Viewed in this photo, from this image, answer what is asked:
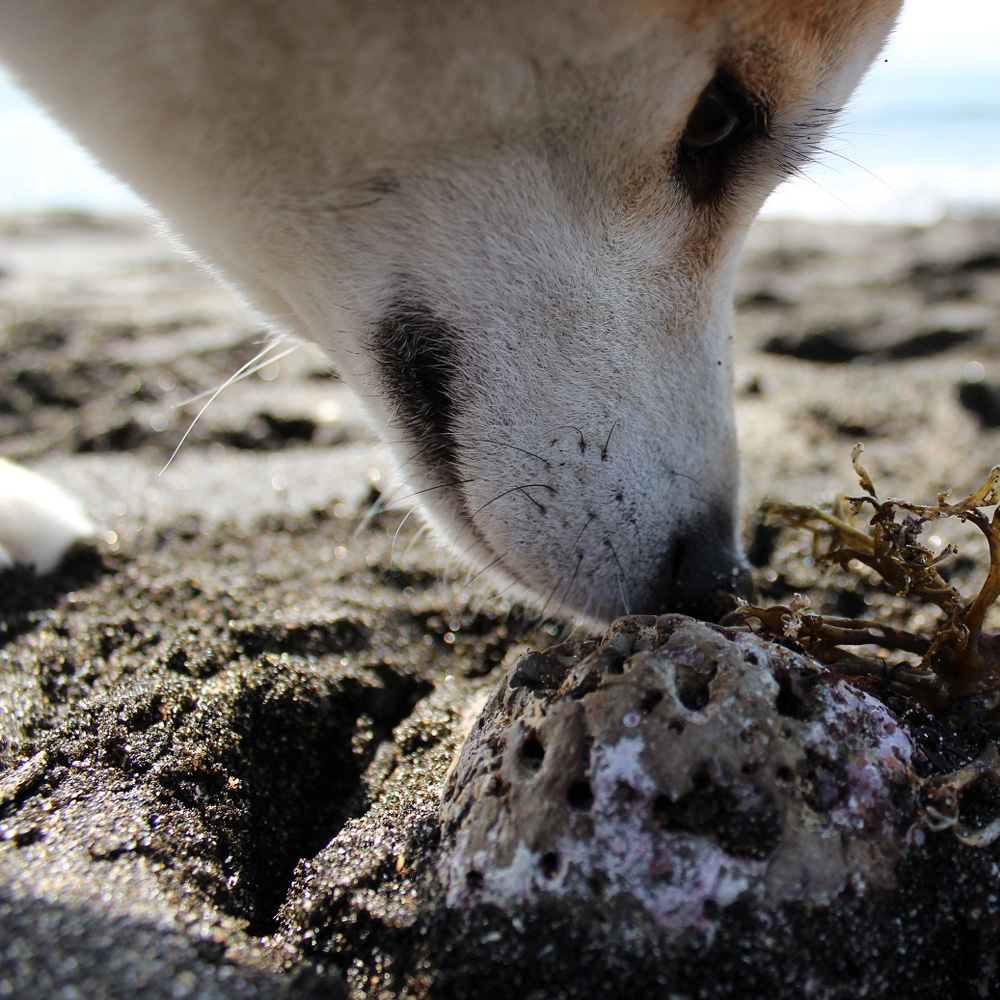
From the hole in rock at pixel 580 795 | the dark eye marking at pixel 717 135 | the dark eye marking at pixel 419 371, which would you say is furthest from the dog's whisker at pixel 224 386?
the hole in rock at pixel 580 795

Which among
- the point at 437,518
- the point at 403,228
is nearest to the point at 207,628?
the point at 437,518

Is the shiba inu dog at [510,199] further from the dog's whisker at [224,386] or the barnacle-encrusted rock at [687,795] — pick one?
the barnacle-encrusted rock at [687,795]

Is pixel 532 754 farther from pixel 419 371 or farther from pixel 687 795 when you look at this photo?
pixel 419 371

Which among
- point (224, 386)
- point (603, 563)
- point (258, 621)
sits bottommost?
point (258, 621)

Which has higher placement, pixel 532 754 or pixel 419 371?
pixel 419 371

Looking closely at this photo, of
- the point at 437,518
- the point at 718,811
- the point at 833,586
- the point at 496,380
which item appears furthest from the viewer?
the point at 833,586

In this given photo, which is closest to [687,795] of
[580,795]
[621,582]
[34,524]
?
[580,795]

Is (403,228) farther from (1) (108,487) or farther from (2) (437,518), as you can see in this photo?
(1) (108,487)
